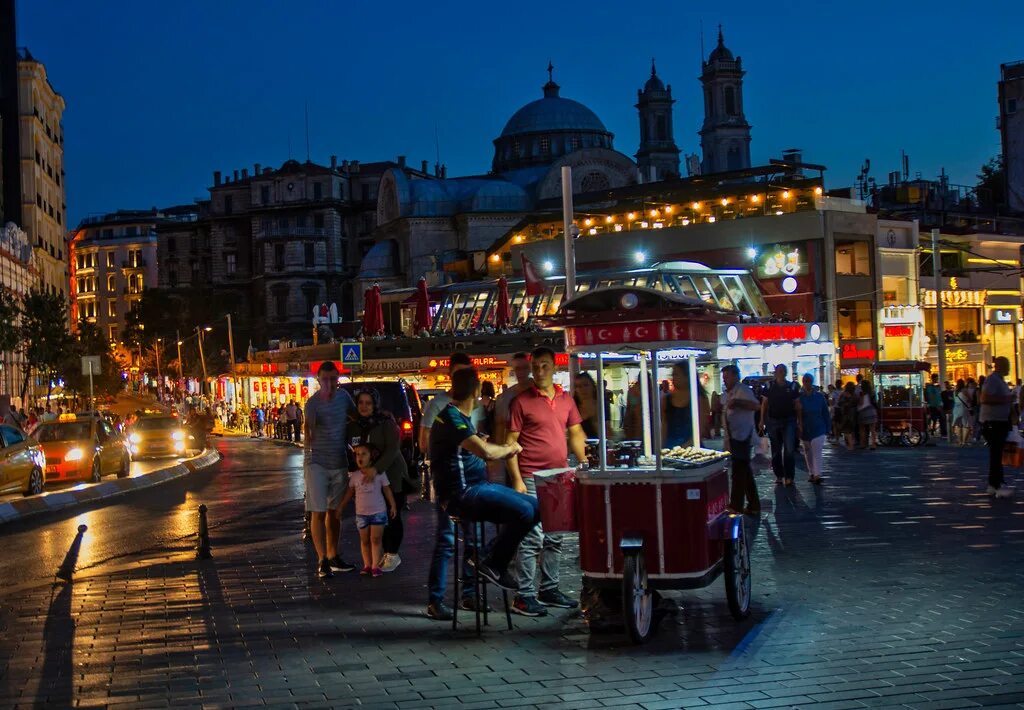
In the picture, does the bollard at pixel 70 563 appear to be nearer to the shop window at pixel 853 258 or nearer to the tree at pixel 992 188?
the shop window at pixel 853 258

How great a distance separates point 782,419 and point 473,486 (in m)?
10.6

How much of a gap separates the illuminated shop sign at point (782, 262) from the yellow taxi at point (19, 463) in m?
37.3

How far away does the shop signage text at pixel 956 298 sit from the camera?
5866 centimetres

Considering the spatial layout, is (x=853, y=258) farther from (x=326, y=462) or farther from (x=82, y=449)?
(x=326, y=462)

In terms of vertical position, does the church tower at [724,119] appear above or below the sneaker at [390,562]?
above

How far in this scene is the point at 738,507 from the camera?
15422 mm

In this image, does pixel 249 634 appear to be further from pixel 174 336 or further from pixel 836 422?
pixel 174 336

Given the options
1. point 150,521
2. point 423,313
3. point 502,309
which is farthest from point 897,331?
point 150,521

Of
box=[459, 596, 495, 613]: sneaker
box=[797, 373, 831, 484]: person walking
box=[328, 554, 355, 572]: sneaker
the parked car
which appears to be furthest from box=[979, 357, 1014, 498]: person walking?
the parked car

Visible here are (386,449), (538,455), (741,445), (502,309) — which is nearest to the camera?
(538,455)

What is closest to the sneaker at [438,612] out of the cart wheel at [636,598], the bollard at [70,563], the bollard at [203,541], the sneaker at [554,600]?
the sneaker at [554,600]

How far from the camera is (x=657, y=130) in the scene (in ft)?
461

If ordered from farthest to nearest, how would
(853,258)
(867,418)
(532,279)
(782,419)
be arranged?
1. (853,258)
2. (532,279)
3. (867,418)
4. (782,419)

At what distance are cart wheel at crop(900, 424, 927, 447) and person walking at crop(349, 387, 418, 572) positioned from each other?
21418mm
